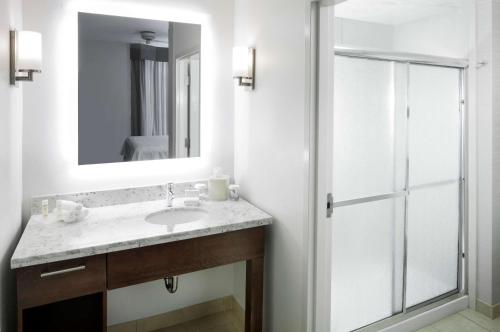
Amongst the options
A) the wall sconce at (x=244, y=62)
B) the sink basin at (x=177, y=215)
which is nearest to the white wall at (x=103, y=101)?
the sink basin at (x=177, y=215)

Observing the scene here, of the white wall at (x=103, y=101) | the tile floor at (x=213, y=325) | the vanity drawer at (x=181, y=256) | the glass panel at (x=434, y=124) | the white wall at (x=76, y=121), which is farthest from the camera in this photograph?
the glass panel at (x=434, y=124)

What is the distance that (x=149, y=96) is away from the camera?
207 cm

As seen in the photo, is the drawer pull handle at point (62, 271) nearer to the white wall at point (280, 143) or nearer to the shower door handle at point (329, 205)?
the white wall at point (280, 143)

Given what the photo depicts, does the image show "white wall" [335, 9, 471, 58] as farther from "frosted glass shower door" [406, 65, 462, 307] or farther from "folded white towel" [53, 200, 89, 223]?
"folded white towel" [53, 200, 89, 223]

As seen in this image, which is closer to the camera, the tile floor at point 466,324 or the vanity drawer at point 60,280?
the vanity drawer at point 60,280

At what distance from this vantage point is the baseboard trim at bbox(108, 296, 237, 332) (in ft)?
6.80

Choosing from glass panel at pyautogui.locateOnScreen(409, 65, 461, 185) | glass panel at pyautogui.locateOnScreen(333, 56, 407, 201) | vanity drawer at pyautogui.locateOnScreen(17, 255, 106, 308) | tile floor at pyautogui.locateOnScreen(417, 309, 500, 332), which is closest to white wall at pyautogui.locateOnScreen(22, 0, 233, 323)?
vanity drawer at pyautogui.locateOnScreen(17, 255, 106, 308)

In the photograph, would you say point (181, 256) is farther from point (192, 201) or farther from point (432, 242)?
point (432, 242)

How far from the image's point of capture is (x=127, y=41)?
6.55 feet

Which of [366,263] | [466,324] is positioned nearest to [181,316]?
[366,263]

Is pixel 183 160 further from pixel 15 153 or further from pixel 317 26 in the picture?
pixel 317 26

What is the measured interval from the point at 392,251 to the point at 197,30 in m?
1.94

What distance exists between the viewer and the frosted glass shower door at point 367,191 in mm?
2020

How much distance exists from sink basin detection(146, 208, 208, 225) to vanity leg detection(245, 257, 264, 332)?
39cm
